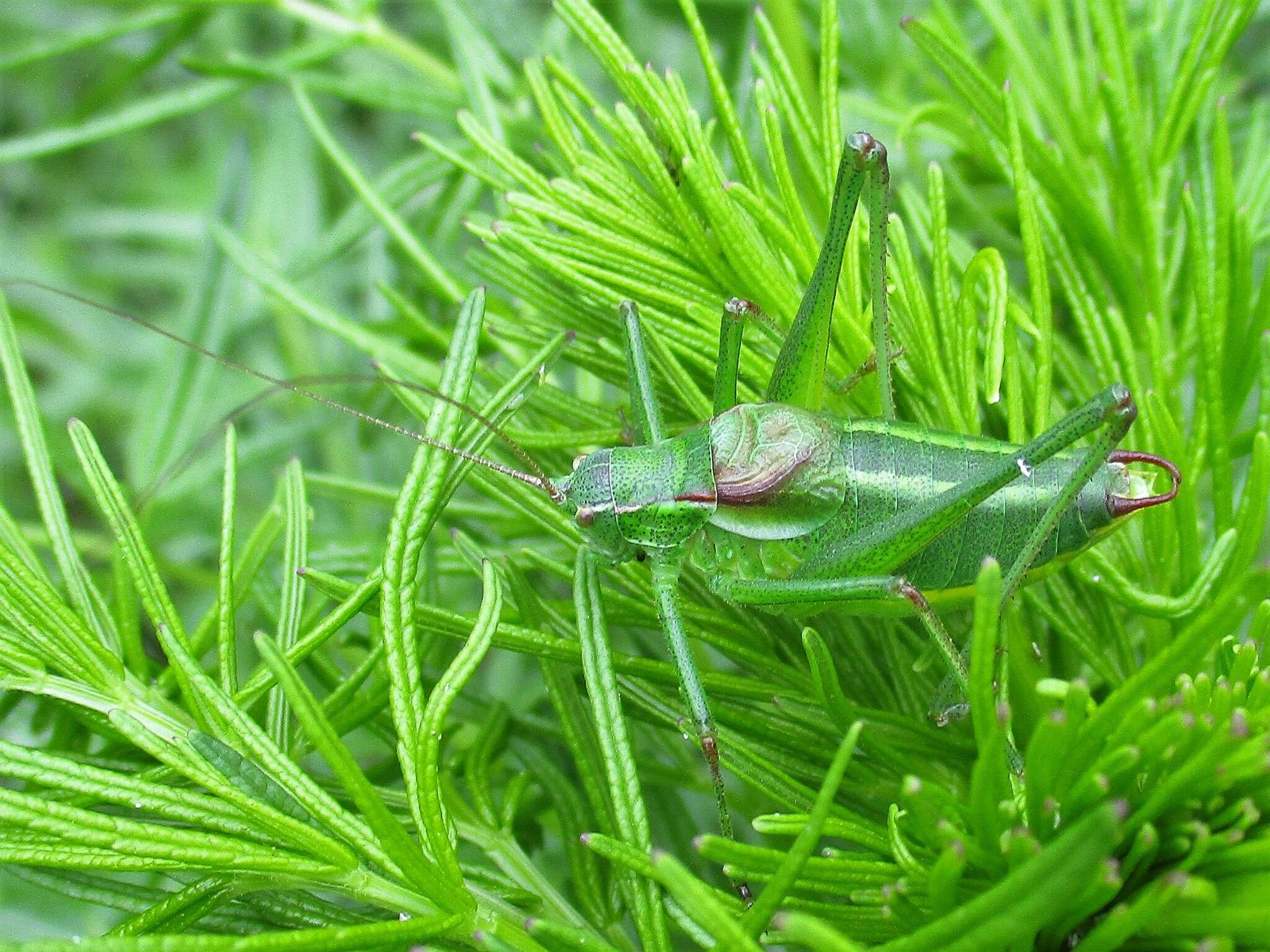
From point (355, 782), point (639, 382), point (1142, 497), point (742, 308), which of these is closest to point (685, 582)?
point (639, 382)

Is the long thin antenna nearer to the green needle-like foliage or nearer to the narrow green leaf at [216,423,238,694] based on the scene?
the green needle-like foliage

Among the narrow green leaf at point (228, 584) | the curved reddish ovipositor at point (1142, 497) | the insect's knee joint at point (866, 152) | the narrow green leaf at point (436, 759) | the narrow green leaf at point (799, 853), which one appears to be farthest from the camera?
the insect's knee joint at point (866, 152)

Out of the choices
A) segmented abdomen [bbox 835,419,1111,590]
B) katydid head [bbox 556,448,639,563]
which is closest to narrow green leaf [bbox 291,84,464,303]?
katydid head [bbox 556,448,639,563]

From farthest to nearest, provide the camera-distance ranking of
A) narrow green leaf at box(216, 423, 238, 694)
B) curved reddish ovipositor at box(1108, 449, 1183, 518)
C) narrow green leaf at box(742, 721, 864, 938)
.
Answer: curved reddish ovipositor at box(1108, 449, 1183, 518) → narrow green leaf at box(216, 423, 238, 694) → narrow green leaf at box(742, 721, 864, 938)

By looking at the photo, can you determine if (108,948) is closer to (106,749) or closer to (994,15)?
(106,749)

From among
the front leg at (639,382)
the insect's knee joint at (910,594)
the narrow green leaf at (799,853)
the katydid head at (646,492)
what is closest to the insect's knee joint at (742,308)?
the front leg at (639,382)

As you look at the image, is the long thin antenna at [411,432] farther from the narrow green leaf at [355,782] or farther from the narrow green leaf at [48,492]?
the narrow green leaf at [355,782]
